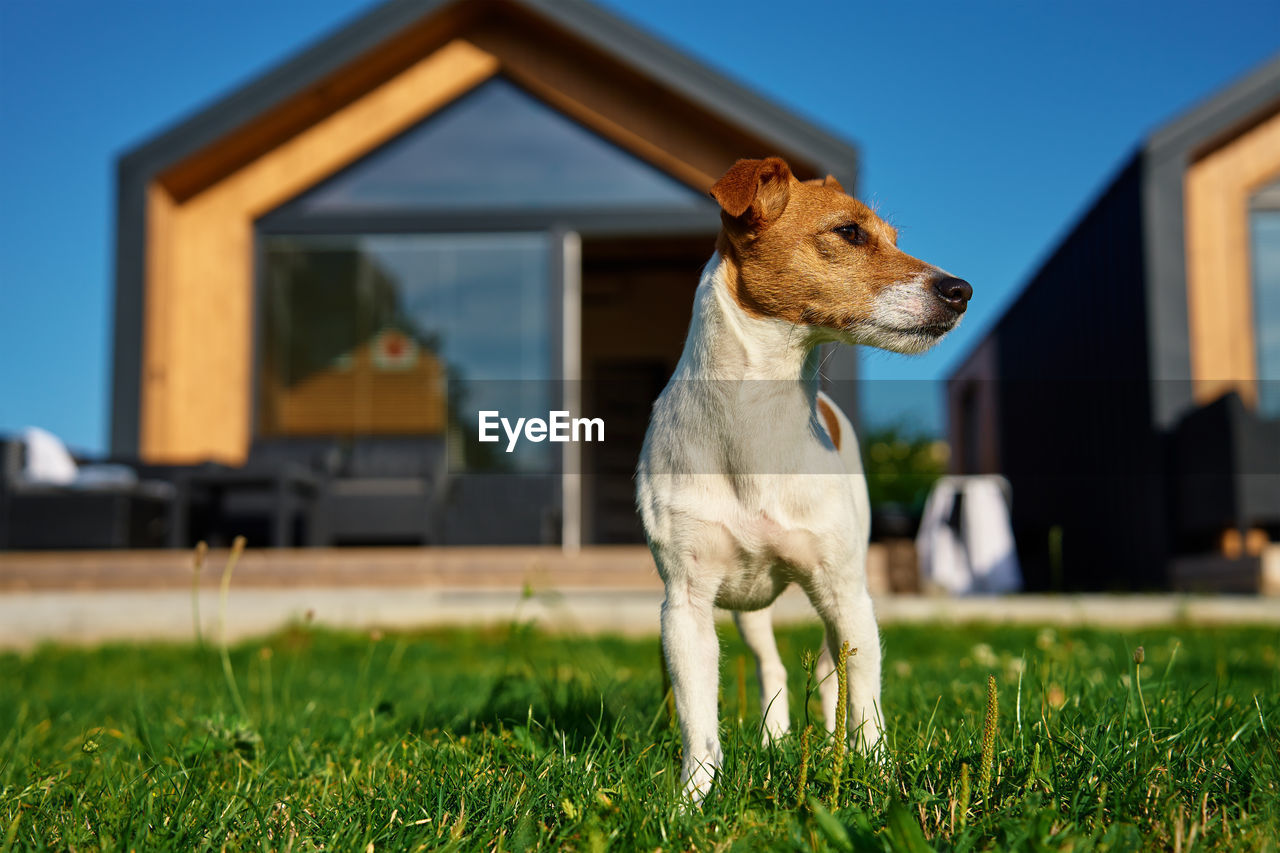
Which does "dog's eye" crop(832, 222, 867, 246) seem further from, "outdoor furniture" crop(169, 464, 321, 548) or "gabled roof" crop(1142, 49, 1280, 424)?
"gabled roof" crop(1142, 49, 1280, 424)

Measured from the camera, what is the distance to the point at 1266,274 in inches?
357

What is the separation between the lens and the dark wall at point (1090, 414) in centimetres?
938

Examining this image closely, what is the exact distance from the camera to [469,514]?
29.0 feet

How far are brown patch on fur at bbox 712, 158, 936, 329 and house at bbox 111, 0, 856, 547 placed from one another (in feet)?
24.2

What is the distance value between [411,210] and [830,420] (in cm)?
851

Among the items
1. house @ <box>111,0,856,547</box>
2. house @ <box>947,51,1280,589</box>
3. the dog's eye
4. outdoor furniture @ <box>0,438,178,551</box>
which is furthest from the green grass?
house @ <box>111,0,856,547</box>

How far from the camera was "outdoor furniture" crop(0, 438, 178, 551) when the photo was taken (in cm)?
798

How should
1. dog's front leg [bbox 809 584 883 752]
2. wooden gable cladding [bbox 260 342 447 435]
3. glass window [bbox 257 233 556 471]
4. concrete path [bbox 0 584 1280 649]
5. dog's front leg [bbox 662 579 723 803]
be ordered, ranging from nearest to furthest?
dog's front leg [bbox 662 579 723 803], dog's front leg [bbox 809 584 883 752], concrete path [bbox 0 584 1280 649], glass window [bbox 257 233 556 471], wooden gable cladding [bbox 260 342 447 435]

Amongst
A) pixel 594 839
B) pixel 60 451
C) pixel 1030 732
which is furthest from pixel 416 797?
pixel 60 451

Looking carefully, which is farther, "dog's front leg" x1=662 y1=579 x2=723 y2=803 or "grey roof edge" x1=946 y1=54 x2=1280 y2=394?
"grey roof edge" x1=946 y1=54 x2=1280 y2=394

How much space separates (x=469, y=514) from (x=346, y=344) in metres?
2.66

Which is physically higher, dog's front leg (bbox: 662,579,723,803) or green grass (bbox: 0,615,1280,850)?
dog's front leg (bbox: 662,579,723,803)

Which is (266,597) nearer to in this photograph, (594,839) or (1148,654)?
(1148,654)

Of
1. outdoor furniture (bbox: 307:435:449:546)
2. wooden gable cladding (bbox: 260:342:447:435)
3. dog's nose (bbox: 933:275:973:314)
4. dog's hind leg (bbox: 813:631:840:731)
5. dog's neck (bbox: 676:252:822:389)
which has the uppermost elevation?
wooden gable cladding (bbox: 260:342:447:435)
